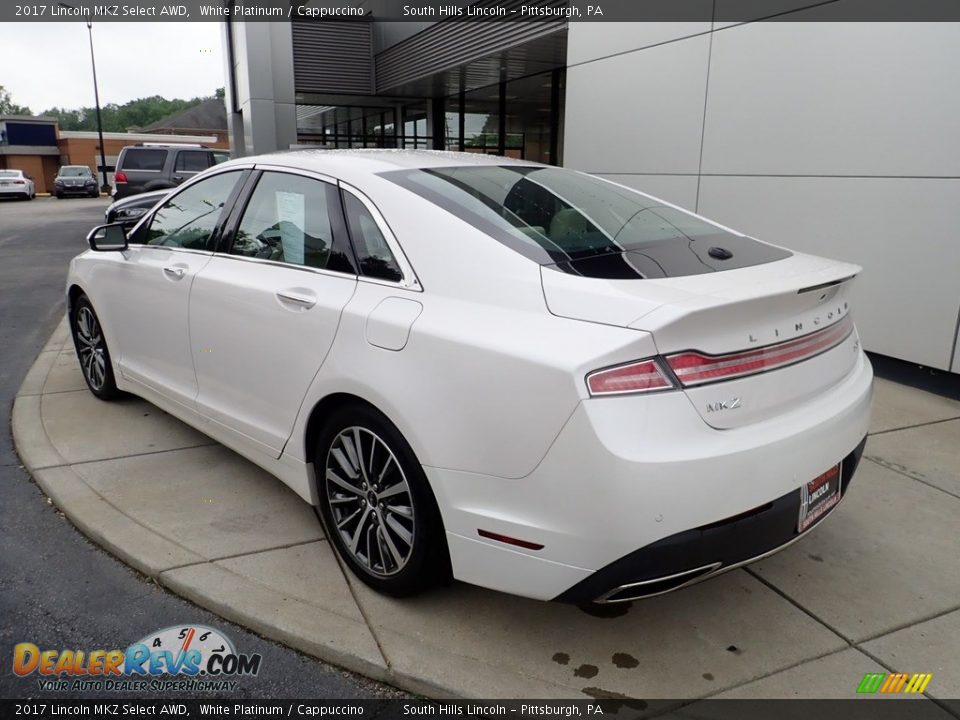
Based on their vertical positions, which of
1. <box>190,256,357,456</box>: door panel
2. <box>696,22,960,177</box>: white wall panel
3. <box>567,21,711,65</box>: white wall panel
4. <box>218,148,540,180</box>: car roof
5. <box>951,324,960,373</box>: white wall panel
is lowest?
<box>951,324,960,373</box>: white wall panel

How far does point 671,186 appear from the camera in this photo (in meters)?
7.92

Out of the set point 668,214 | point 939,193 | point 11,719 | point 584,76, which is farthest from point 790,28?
point 11,719

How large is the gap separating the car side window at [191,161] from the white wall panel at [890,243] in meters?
13.7

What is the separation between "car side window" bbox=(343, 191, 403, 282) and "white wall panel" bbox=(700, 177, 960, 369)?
4410 millimetres

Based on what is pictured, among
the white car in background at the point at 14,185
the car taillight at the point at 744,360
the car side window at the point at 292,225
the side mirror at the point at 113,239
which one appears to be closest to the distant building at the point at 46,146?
the white car in background at the point at 14,185

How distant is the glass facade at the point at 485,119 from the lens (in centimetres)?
1545

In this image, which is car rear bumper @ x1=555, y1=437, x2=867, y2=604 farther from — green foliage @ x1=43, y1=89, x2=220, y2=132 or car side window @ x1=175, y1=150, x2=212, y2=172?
green foliage @ x1=43, y1=89, x2=220, y2=132

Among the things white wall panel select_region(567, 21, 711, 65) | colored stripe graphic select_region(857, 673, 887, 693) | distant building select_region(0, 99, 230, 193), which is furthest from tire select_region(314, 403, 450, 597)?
distant building select_region(0, 99, 230, 193)

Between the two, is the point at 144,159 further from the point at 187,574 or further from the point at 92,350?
the point at 187,574

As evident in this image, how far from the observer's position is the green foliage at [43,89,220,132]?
116812 millimetres

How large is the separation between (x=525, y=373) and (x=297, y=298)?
4.20 feet

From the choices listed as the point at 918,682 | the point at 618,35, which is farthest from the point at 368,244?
the point at 618,35

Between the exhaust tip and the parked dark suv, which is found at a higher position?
the parked dark suv

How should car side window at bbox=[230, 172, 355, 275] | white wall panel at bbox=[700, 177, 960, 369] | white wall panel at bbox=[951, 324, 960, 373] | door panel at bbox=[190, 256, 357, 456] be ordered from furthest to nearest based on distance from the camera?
white wall panel at bbox=[700, 177, 960, 369]
white wall panel at bbox=[951, 324, 960, 373]
car side window at bbox=[230, 172, 355, 275]
door panel at bbox=[190, 256, 357, 456]
